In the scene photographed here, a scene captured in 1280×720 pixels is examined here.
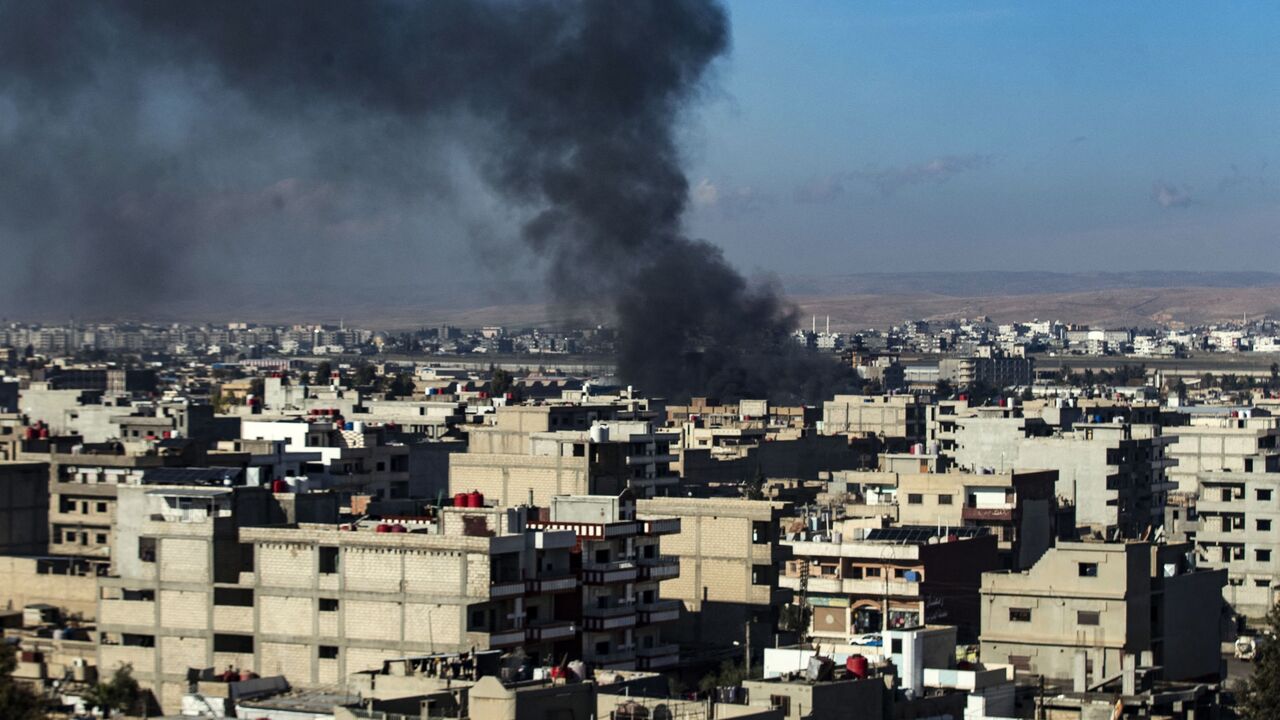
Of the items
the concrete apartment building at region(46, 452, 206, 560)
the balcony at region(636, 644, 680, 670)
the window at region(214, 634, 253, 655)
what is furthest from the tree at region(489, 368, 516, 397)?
the window at region(214, 634, 253, 655)

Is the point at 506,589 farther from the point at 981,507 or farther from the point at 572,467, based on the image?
the point at 981,507

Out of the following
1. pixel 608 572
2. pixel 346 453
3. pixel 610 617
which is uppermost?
pixel 346 453

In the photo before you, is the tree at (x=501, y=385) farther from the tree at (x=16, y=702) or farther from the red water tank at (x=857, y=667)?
the red water tank at (x=857, y=667)

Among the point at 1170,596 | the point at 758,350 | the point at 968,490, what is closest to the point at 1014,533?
the point at 968,490

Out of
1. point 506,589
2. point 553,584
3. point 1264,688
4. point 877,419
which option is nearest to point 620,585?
point 553,584

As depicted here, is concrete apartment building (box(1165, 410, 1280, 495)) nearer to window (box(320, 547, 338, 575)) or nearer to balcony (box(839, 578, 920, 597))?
balcony (box(839, 578, 920, 597))

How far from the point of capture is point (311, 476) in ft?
178

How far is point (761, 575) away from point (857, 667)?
17054mm

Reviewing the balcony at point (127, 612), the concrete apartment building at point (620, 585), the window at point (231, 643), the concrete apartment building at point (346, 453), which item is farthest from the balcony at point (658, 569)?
the concrete apartment building at point (346, 453)

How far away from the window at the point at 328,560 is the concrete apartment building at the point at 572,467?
593 inches

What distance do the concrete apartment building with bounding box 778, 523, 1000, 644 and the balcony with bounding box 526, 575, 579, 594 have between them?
6.97m

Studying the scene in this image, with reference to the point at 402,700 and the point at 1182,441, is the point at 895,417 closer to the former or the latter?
the point at 1182,441

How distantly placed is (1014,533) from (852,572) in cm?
995

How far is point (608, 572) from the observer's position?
1426 inches
